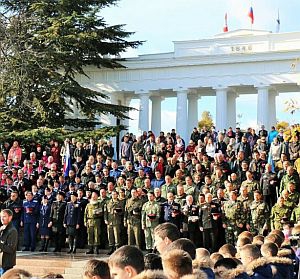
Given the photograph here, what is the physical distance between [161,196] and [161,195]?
188 millimetres

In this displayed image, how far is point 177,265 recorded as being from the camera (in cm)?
445

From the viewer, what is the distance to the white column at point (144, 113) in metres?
39.2

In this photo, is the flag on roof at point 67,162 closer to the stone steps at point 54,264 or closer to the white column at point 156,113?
the stone steps at point 54,264

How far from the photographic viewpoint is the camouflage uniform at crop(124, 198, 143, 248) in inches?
646

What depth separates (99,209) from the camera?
665 inches

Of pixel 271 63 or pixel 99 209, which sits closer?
pixel 99 209

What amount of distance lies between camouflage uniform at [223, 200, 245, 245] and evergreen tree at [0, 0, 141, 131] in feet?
54.7

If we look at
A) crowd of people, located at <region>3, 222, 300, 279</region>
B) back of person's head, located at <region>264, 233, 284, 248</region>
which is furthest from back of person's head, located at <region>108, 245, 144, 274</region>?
back of person's head, located at <region>264, 233, 284, 248</region>

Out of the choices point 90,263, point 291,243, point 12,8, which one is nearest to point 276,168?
point 291,243

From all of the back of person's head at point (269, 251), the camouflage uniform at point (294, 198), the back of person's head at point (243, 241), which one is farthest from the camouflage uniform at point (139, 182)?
the back of person's head at point (269, 251)

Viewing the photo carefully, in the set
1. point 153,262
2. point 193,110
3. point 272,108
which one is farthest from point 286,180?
point 193,110

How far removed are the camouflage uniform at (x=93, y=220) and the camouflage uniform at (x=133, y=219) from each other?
814 millimetres

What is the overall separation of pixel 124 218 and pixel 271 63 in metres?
22.5

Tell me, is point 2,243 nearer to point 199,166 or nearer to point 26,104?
point 199,166
